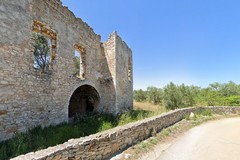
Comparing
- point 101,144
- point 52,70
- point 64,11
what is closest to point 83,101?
point 52,70

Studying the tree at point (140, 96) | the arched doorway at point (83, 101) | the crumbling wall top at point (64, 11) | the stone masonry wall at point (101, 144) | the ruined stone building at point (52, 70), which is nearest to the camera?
the stone masonry wall at point (101, 144)

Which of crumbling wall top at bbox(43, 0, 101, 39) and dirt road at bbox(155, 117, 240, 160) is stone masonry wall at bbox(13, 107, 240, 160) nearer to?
dirt road at bbox(155, 117, 240, 160)

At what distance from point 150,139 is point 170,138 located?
106 centimetres

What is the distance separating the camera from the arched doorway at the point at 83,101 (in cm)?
1116

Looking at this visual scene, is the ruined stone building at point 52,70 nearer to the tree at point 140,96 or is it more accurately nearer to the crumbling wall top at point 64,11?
the crumbling wall top at point 64,11

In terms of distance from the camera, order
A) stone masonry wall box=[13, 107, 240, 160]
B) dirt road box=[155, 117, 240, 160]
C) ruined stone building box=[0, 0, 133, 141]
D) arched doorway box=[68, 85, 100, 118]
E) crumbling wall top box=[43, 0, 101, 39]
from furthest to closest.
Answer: arched doorway box=[68, 85, 100, 118], crumbling wall top box=[43, 0, 101, 39], ruined stone building box=[0, 0, 133, 141], dirt road box=[155, 117, 240, 160], stone masonry wall box=[13, 107, 240, 160]

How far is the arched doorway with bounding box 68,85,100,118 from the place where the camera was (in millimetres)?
11164

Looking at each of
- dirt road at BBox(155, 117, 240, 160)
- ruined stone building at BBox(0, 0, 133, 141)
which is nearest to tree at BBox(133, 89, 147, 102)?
ruined stone building at BBox(0, 0, 133, 141)

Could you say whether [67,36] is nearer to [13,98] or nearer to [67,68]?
[67,68]

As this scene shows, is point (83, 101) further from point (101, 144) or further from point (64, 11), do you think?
point (101, 144)

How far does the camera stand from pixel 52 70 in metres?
7.09

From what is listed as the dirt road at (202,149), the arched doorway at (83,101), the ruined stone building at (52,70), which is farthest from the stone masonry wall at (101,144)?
the arched doorway at (83,101)

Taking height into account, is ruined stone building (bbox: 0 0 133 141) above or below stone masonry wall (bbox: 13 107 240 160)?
above

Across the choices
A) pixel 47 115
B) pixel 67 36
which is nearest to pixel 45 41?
pixel 67 36
